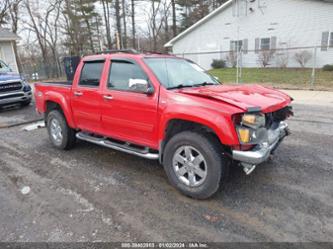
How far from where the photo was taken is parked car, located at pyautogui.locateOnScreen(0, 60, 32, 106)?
940 centimetres

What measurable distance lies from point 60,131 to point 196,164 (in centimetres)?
319

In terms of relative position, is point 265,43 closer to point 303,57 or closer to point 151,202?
point 303,57

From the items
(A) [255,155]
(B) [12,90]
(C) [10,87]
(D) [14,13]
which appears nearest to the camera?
(A) [255,155]

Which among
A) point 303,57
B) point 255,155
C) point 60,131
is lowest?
point 60,131

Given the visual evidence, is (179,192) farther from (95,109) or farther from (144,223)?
(95,109)

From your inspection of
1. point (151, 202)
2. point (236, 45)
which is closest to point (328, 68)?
point (236, 45)

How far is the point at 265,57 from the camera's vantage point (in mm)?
20203

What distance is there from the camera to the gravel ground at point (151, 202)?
2.71 meters

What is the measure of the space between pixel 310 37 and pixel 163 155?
20.2m

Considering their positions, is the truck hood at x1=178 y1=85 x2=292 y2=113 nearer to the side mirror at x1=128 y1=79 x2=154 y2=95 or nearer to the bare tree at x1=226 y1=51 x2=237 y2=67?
the side mirror at x1=128 y1=79 x2=154 y2=95

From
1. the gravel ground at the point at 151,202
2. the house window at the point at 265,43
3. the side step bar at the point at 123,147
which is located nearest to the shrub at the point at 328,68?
the house window at the point at 265,43

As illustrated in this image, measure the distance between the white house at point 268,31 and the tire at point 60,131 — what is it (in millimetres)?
12898

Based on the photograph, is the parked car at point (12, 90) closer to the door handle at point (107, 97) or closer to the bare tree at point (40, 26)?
the door handle at point (107, 97)

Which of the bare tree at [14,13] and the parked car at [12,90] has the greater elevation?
the bare tree at [14,13]
